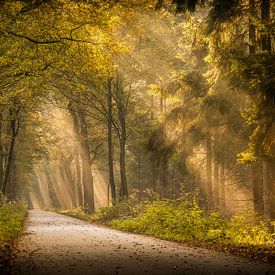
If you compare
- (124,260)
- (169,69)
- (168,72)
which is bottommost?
(124,260)

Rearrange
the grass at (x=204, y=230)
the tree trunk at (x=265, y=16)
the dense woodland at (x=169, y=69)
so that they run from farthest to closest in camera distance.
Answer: the tree trunk at (x=265, y=16)
the dense woodland at (x=169, y=69)
the grass at (x=204, y=230)

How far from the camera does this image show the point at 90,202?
3441cm

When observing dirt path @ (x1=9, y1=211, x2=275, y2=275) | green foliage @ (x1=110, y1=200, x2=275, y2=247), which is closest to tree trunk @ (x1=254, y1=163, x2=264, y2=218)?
green foliage @ (x1=110, y1=200, x2=275, y2=247)

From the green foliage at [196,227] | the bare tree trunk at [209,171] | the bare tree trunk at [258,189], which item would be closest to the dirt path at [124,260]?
the green foliage at [196,227]

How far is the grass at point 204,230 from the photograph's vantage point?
11242 mm

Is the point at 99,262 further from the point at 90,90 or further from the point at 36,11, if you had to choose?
the point at 90,90

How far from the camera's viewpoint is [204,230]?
47.8ft

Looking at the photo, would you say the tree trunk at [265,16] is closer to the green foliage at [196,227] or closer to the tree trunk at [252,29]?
the tree trunk at [252,29]

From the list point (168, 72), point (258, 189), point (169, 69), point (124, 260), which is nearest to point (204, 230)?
point (258, 189)

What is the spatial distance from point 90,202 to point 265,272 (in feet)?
91.2

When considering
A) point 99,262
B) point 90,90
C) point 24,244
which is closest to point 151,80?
point 90,90

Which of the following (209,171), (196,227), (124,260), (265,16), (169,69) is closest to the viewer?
(124,260)

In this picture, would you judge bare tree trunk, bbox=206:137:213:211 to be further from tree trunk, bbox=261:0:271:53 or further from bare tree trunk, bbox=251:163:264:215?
tree trunk, bbox=261:0:271:53

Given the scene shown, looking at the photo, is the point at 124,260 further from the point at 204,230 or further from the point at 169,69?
the point at 169,69
